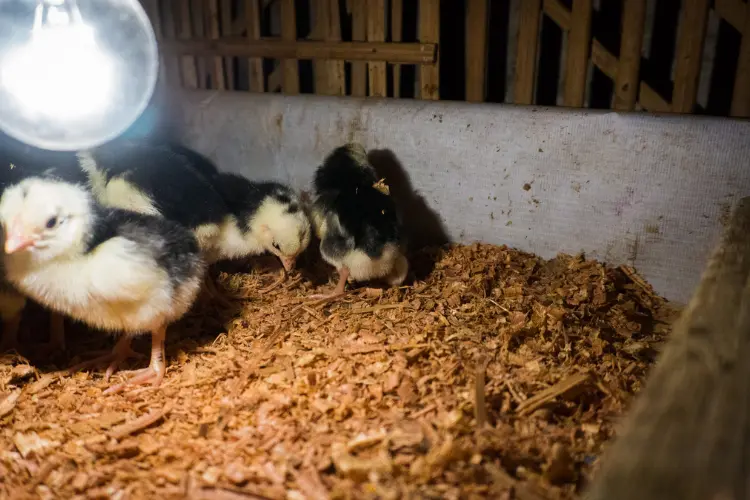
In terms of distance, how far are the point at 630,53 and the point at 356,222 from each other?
1729mm

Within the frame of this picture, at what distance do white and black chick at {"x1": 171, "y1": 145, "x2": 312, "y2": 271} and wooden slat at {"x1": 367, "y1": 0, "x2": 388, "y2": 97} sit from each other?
95 centimetres

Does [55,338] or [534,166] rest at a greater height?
[534,166]

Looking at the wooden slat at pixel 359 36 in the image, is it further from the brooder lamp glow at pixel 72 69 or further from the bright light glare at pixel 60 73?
the bright light glare at pixel 60 73

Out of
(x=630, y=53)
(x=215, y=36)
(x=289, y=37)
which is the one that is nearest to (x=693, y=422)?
(x=630, y=53)

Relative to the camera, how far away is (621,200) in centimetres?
325

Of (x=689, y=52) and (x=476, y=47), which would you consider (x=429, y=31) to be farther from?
(x=689, y=52)

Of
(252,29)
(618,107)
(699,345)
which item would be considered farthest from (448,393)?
(252,29)

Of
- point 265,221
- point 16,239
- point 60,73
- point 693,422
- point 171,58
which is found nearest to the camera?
point 693,422

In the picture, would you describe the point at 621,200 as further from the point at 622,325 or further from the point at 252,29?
the point at 252,29

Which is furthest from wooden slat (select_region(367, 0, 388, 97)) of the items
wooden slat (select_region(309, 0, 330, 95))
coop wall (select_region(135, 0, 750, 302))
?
wooden slat (select_region(309, 0, 330, 95))

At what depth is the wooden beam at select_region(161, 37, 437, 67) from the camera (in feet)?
12.1

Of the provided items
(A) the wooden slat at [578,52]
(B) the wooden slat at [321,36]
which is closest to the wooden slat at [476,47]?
(A) the wooden slat at [578,52]

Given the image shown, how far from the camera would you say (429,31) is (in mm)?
3615

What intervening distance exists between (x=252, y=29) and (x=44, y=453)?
3.13 meters
